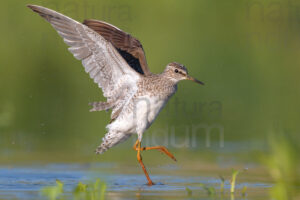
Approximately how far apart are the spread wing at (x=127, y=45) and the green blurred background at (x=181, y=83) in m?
1.55

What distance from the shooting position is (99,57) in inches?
319

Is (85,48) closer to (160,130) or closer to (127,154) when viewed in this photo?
(127,154)

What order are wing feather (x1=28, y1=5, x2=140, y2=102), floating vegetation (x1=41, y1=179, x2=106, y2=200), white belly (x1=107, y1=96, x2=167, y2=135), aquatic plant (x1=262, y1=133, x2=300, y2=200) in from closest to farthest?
aquatic plant (x1=262, y1=133, x2=300, y2=200) < floating vegetation (x1=41, y1=179, x2=106, y2=200) < wing feather (x1=28, y1=5, x2=140, y2=102) < white belly (x1=107, y1=96, x2=167, y2=135)

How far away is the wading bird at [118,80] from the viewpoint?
26.1 ft

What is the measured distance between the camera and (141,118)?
26.7 feet

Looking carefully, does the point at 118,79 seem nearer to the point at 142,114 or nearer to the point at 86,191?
the point at 142,114

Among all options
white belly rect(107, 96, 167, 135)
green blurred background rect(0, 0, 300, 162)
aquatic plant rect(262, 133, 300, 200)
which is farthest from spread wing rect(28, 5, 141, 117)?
aquatic plant rect(262, 133, 300, 200)

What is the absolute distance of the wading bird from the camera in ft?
26.1

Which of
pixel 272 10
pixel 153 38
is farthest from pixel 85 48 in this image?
pixel 272 10

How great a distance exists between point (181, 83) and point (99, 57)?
4893 mm

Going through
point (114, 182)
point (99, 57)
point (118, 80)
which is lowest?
point (114, 182)

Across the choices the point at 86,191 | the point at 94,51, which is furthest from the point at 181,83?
the point at 86,191

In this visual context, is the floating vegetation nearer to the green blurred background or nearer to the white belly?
the white belly

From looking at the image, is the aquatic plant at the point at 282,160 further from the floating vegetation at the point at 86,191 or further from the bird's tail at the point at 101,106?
the bird's tail at the point at 101,106
